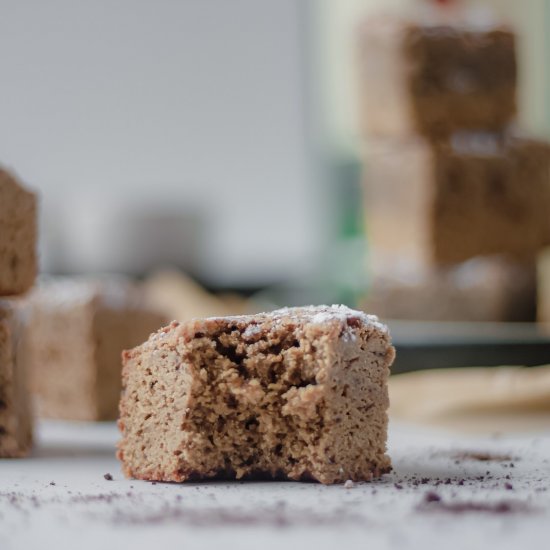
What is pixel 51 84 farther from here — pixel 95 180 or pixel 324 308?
pixel 324 308

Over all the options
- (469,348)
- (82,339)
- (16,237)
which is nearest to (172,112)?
(82,339)

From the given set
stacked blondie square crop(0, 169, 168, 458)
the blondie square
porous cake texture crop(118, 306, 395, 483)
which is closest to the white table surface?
porous cake texture crop(118, 306, 395, 483)

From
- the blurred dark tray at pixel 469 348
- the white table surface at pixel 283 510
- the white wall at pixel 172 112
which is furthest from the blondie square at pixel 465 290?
the white wall at pixel 172 112

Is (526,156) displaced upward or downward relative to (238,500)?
upward

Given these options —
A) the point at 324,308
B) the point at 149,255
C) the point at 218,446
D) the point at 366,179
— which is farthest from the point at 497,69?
the point at 149,255

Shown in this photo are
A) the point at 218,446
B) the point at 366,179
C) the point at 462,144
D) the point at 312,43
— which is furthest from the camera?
the point at 312,43

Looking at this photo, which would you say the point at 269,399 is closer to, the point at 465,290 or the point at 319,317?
the point at 319,317

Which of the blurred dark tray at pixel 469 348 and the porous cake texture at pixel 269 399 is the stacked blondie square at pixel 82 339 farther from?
the porous cake texture at pixel 269 399
